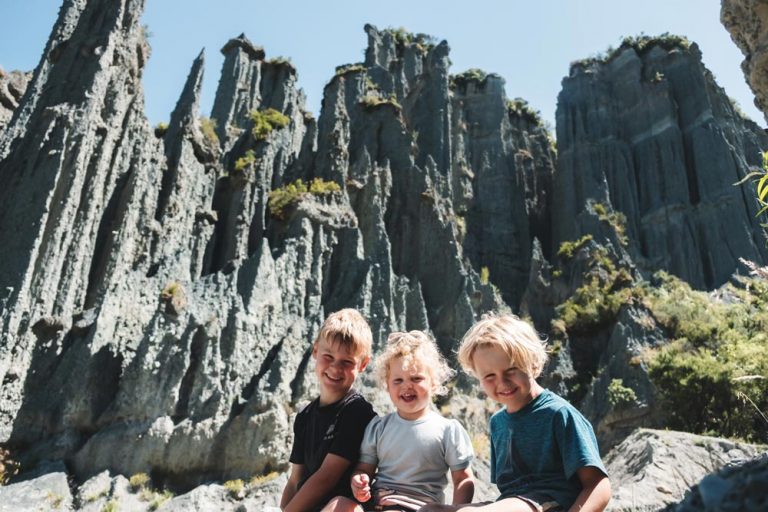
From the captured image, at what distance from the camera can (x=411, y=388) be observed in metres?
3.84

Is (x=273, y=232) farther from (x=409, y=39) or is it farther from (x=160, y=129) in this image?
(x=409, y=39)

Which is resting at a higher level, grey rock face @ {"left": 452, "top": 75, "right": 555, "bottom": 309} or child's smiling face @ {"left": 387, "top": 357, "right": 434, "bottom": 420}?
grey rock face @ {"left": 452, "top": 75, "right": 555, "bottom": 309}

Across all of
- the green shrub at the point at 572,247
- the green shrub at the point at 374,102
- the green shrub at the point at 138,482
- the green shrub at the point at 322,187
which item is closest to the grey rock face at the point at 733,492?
the green shrub at the point at 138,482

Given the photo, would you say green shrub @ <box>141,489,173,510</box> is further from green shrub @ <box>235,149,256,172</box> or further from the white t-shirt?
green shrub @ <box>235,149,256,172</box>

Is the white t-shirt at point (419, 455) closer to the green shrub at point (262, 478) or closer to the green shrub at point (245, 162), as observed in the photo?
the green shrub at point (262, 478)

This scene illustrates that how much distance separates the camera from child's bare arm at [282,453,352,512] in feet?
12.1

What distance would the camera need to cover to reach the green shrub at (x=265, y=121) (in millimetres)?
30155

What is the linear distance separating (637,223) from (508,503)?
1577 inches

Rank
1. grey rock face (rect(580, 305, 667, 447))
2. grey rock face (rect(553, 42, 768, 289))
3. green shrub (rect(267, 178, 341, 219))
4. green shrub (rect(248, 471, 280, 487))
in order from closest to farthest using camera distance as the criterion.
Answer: green shrub (rect(248, 471, 280, 487)) < grey rock face (rect(580, 305, 667, 447)) < green shrub (rect(267, 178, 341, 219)) < grey rock face (rect(553, 42, 768, 289))

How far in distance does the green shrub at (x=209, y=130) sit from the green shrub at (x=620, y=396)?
66.5 feet

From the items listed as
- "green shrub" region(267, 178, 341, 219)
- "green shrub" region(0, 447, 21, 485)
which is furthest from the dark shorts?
"green shrub" region(267, 178, 341, 219)

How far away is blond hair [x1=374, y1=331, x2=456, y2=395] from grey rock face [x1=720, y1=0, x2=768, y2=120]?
3.31 meters

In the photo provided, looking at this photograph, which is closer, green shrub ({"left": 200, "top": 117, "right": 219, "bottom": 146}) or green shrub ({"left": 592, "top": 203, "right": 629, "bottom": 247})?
green shrub ({"left": 200, "top": 117, "right": 219, "bottom": 146})

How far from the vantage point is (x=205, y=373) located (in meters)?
17.4
